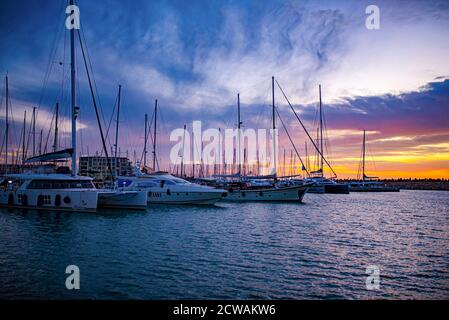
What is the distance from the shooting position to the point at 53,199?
29.2 m

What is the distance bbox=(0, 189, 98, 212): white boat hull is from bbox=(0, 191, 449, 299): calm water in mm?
4434

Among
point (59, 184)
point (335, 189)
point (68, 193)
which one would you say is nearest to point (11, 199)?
point (59, 184)

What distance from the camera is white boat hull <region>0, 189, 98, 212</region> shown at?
28.0 m

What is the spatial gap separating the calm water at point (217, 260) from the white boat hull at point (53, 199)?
14.5 feet

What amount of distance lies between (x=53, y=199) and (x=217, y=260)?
22.1 m

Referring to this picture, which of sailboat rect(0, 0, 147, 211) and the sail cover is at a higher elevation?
the sail cover

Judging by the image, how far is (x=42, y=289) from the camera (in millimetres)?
9781

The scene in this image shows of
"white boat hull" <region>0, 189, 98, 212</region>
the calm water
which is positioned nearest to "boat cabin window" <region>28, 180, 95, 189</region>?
"white boat hull" <region>0, 189, 98, 212</region>

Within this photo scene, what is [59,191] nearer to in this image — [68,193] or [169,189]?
[68,193]

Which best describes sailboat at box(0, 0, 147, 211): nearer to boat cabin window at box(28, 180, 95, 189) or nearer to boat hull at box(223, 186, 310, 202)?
boat cabin window at box(28, 180, 95, 189)
